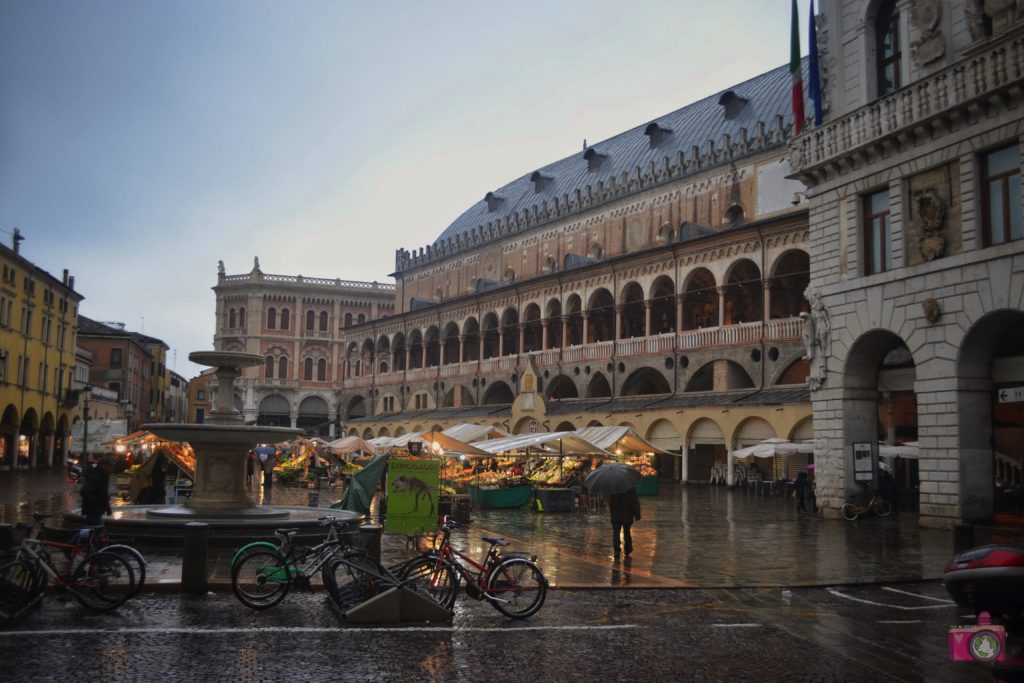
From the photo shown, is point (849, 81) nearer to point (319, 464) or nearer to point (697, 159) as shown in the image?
point (697, 159)

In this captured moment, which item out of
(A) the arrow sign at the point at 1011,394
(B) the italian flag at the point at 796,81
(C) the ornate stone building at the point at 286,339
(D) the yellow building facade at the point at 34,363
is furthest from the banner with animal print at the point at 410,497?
(C) the ornate stone building at the point at 286,339

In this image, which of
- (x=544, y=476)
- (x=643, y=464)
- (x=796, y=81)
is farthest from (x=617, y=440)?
(x=796, y=81)

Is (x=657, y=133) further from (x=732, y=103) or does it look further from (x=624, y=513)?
(x=624, y=513)

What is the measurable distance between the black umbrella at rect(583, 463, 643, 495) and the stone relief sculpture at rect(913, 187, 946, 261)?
997 centimetres

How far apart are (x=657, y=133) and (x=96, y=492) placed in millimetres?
48543

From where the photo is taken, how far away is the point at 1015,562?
6688 mm

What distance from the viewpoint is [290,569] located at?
10883mm

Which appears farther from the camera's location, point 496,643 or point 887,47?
point 887,47

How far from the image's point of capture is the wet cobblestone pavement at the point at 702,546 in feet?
45.8

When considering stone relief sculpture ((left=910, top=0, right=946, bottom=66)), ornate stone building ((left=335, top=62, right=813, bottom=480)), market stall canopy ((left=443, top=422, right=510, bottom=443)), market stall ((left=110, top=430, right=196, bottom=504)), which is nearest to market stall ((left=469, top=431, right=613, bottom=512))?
market stall canopy ((left=443, top=422, right=510, bottom=443))

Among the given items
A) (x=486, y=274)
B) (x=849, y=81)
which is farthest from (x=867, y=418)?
(x=486, y=274)

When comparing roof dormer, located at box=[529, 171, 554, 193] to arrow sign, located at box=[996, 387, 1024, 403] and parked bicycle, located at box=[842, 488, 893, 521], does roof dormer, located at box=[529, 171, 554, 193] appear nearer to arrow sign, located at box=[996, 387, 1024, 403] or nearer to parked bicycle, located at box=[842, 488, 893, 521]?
Answer: parked bicycle, located at box=[842, 488, 893, 521]

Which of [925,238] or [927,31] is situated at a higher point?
[927,31]

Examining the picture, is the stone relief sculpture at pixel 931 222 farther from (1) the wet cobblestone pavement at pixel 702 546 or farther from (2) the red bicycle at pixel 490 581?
(2) the red bicycle at pixel 490 581
